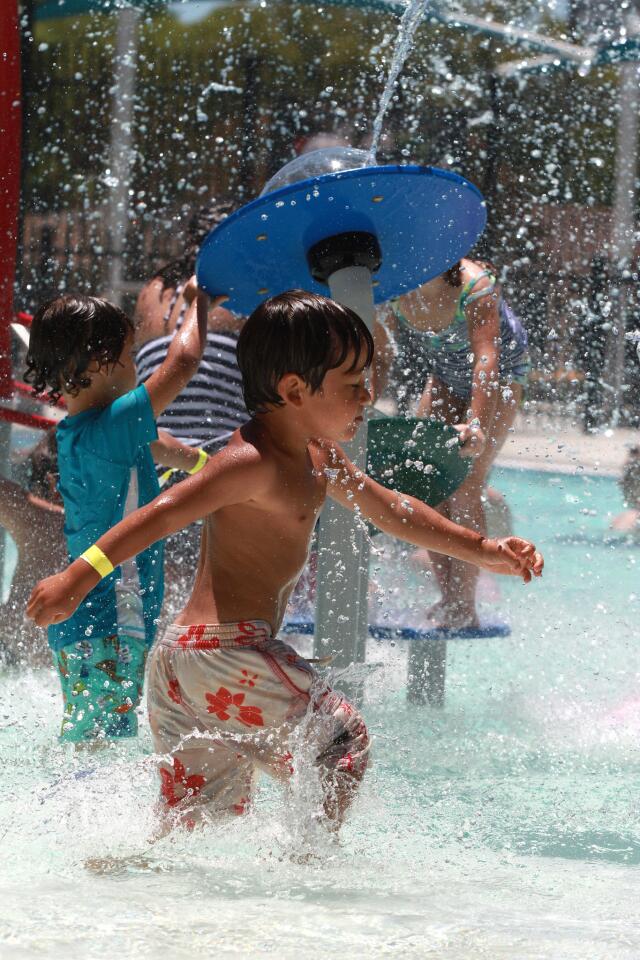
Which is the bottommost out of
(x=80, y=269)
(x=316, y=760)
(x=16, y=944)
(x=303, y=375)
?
(x=16, y=944)

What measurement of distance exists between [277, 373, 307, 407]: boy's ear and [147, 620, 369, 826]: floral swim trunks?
0.41 m

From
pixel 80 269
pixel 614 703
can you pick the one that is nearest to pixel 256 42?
pixel 80 269

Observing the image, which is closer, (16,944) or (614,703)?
(16,944)

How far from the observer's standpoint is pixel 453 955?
1632 mm

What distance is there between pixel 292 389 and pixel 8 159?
253 cm

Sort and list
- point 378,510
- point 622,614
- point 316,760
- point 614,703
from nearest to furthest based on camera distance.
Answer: point 316,760, point 378,510, point 614,703, point 622,614

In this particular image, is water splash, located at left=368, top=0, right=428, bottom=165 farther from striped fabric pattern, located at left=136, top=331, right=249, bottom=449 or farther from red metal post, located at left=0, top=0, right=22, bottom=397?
red metal post, located at left=0, top=0, right=22, bottom=397

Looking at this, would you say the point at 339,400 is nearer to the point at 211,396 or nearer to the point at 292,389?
the point at 292,389

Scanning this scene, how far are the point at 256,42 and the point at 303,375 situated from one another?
14.0 metres

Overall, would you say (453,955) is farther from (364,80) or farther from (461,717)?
(364,80)

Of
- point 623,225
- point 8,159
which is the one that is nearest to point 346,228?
point 8,159

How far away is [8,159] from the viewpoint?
425cm

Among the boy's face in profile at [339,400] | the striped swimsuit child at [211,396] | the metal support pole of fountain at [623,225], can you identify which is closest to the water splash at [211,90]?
the metal support pole of fountain at [623,225]

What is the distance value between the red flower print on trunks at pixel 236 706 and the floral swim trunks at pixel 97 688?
0.53 meters
